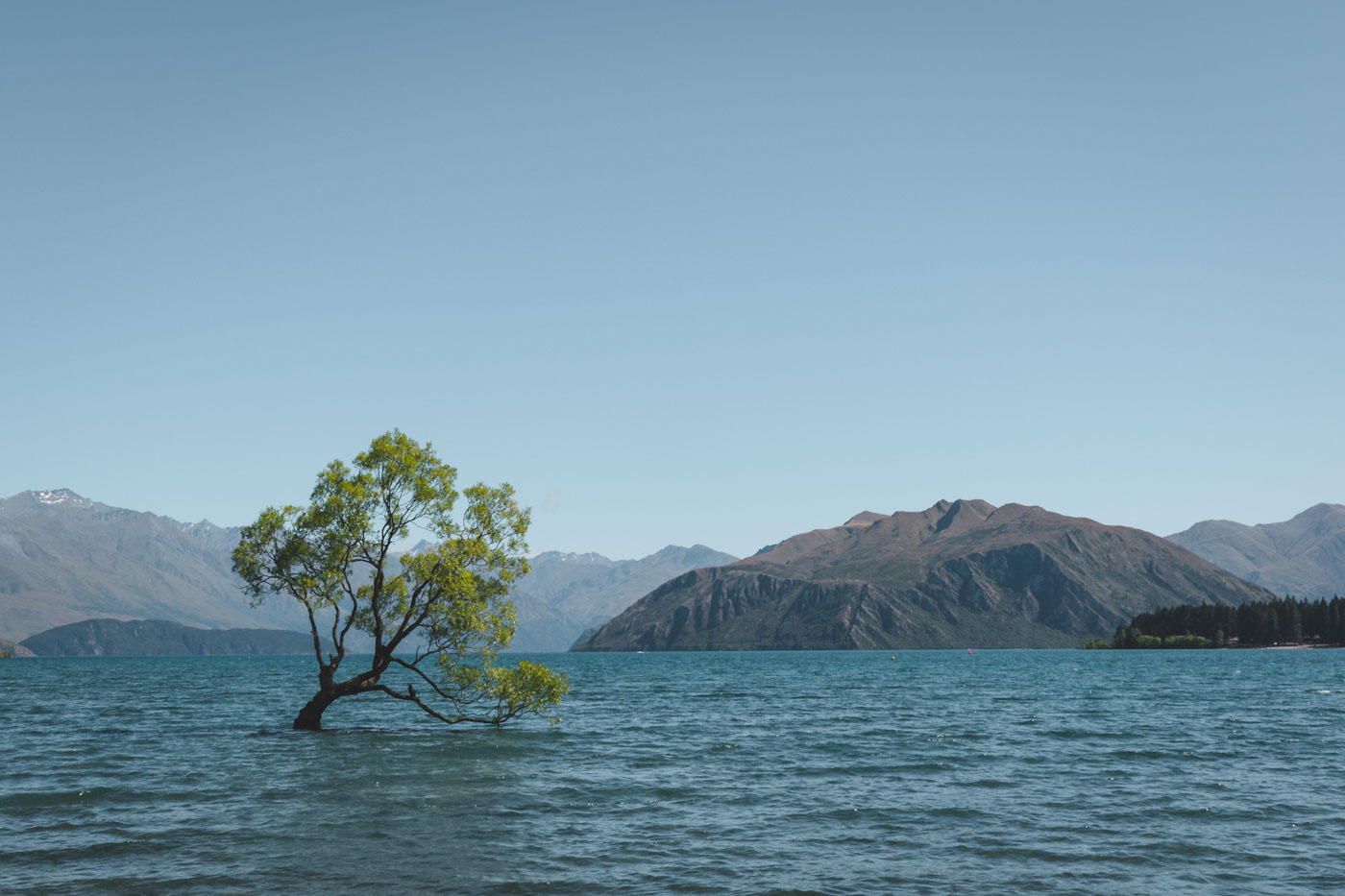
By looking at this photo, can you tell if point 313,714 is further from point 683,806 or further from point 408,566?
point 683,806

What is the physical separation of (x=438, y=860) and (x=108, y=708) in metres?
84.2

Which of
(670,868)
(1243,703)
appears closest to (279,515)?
(670,868)

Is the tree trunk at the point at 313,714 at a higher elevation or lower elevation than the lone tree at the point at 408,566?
lower

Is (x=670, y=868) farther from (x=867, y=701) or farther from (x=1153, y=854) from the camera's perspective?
(x=867, y=701)

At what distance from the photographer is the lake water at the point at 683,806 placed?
2752cm

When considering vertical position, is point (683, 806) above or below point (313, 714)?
above

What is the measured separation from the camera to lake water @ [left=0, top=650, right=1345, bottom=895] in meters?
27.5

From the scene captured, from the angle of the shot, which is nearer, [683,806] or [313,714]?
[683,806]

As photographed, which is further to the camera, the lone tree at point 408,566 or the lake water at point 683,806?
the lone tree at point 408,566

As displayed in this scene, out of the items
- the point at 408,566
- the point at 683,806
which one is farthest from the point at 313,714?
the point at 683,806

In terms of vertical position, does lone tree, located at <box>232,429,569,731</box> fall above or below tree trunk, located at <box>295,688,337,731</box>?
above

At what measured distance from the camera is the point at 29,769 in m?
49.2

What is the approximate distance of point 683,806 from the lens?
38469mm

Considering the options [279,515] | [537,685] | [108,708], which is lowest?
[108,708]
